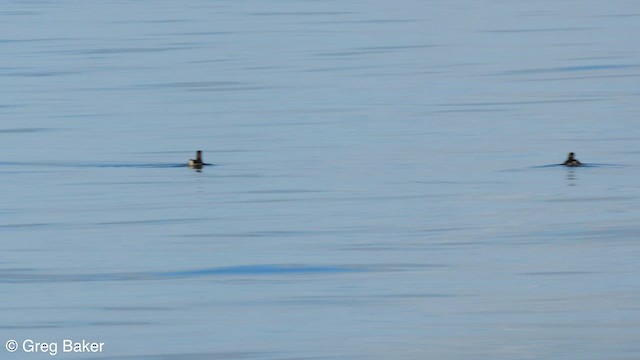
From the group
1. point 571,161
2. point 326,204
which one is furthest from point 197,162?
point 571,161

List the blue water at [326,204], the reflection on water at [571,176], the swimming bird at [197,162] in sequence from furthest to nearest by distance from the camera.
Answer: the swimming bird at [197,162] → the reflection on water at [571,176] → the blue water at [326,204]

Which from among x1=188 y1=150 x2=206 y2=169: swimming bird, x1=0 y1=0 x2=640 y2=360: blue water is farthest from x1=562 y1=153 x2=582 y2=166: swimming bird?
x1=188 y1=150 x2=206 y2=169: swimming bird

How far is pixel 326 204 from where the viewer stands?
2162cm

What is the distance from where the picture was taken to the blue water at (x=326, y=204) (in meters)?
15.2

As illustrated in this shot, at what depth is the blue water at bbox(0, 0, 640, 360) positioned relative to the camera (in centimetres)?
1523

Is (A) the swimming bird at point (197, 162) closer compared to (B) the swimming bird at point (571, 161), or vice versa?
(B) the swimming bird at point (571, 161)

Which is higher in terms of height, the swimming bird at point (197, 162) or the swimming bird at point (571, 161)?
the swimming bird at point (197, 162)

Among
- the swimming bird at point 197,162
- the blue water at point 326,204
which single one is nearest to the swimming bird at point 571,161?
the blue water at point 326,204

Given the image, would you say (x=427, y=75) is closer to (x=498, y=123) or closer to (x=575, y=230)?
(x=498, y=123)

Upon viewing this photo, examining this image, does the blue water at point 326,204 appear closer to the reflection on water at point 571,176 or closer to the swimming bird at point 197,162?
the reflection on water at point 571,176

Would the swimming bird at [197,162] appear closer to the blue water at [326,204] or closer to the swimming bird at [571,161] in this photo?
the blue water at [326,204]

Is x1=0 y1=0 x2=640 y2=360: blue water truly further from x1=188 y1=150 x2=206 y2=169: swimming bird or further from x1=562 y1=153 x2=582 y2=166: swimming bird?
x1=188 y1=150 x2=206 y2=169: swimming bird

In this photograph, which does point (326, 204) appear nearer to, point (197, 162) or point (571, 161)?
point (197, 162)

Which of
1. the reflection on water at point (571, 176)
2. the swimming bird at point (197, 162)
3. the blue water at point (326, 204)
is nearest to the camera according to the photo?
the blue water at point (326, 204)
